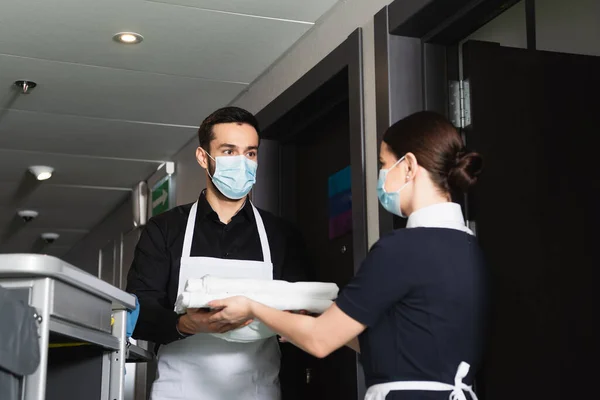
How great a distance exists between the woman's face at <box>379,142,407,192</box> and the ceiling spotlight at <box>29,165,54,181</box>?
148 inches

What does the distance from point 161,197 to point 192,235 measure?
2619 mm

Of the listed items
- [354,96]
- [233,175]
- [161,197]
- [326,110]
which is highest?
[161,197]

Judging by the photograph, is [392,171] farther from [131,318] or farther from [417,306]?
[131,318]

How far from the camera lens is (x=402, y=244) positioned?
1701mm

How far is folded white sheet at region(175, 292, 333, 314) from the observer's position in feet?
6.73

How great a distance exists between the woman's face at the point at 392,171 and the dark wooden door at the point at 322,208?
120 centimetres

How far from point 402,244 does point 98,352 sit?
74 cm

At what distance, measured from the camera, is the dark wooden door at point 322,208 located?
3.13 metres

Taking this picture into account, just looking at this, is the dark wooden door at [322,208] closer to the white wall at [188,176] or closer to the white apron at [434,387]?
the white wall at [188,176]

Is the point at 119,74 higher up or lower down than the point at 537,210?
higher up

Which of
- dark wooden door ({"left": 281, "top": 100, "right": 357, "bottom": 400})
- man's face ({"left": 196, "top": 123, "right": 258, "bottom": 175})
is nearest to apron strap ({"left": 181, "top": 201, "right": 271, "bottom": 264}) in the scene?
man's face ({"left": 196, "top": 123, "right": 258, "bottom": 175})

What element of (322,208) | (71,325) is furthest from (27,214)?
(71,325)

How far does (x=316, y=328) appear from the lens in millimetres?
1755

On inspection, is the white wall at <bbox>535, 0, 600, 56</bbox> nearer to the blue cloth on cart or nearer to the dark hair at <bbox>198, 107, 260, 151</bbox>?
the dark hair at <bbox>198, 107, 260, 151</bbox>
